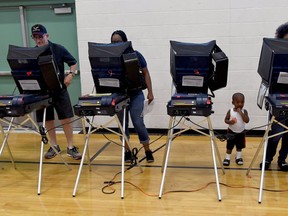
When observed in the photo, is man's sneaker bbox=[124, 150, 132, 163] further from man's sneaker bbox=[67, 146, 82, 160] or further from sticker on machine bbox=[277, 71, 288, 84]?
sticker on machine bbox=[277, 71, 288, 84]

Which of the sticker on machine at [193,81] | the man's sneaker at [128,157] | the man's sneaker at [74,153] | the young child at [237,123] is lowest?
the man's sneaker at [74,153]

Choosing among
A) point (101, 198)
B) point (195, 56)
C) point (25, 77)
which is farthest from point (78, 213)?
point (195, 56)

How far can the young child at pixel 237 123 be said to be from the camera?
3.21 meters

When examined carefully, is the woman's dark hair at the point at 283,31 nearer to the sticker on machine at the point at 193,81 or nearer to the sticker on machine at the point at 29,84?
the sticker on machine at the point at 193,81

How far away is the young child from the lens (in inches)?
126

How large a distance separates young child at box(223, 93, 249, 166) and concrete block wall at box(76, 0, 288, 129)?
1.10 metres

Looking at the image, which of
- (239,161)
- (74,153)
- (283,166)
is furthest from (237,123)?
(74,153)

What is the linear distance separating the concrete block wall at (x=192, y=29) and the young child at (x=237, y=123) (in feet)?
3.60

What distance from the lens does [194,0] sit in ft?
13.6

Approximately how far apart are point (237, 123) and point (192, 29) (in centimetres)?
153

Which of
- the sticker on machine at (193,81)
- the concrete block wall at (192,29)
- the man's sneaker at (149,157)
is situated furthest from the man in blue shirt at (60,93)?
the sticker on machine at (193,81)

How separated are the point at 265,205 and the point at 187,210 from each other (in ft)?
1.94

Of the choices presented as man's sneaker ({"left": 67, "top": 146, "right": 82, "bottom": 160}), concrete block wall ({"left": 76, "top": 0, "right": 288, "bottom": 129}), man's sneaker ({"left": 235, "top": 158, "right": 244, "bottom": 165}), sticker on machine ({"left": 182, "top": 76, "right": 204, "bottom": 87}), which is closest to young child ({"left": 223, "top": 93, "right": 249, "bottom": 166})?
man's sneaker ({"left": 235, "top": 158, "right": 244, "bottom": 165})

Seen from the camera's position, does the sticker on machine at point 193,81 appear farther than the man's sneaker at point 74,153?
No
